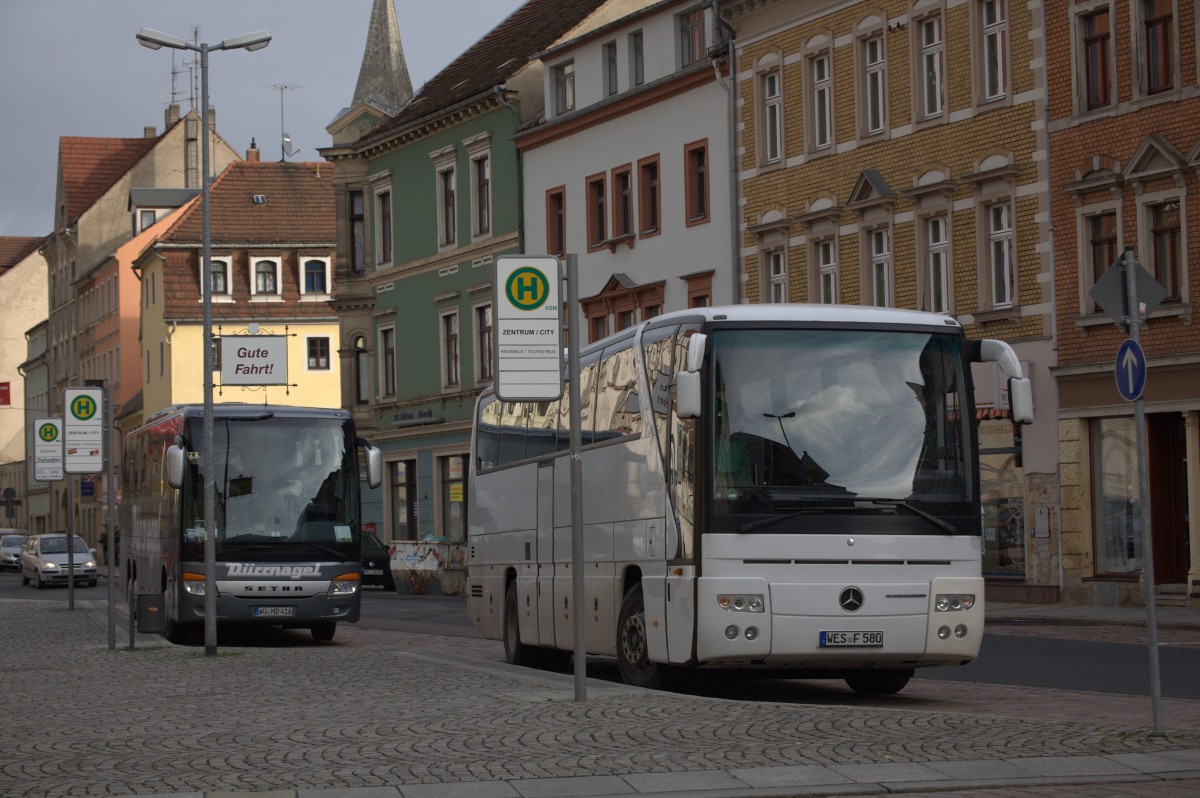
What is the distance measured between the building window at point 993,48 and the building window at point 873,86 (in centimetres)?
312

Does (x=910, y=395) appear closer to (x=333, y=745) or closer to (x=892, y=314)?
(x=892, y=314)

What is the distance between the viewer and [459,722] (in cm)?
1412

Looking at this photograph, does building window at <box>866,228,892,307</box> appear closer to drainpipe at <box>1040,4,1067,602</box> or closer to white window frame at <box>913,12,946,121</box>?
white window frame at <box>913,12,946,121</box>

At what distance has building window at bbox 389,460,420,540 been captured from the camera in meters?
61.2

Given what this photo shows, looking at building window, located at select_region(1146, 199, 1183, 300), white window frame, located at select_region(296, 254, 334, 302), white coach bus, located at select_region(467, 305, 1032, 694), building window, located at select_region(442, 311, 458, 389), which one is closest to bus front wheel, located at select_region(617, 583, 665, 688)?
white coach bus, located at select_region(467, 305, 1032, 694)

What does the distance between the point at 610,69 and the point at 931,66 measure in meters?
13.2

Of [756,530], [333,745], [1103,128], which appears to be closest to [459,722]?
[333,745]

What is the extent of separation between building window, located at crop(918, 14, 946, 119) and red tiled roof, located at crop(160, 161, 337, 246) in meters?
51.9

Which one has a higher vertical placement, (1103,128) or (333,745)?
(1103,128)

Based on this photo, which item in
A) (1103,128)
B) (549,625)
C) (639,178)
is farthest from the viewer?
(639,178)

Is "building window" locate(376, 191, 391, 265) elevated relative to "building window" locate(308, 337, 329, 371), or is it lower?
elevated

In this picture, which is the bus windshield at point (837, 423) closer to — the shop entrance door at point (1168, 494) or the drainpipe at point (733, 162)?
the shop entrance door at point (1168, 494)

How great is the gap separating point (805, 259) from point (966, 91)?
609 centimetres

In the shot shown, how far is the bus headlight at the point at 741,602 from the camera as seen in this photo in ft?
52.5
